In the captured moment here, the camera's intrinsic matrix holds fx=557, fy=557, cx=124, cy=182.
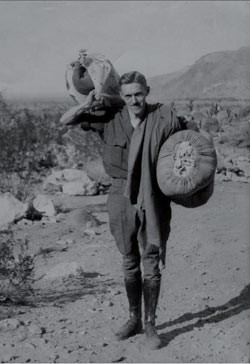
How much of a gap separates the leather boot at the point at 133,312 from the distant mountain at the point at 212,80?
47.8 m

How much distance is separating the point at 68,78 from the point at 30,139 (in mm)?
10026

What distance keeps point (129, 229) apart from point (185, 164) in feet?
1.94

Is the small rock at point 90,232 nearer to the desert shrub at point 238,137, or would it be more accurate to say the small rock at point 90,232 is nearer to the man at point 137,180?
the man at point 137,180

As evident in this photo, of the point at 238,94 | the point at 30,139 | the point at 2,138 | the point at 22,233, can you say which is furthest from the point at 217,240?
the point at 238,94

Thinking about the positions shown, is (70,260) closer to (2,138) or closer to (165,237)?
(165,237)

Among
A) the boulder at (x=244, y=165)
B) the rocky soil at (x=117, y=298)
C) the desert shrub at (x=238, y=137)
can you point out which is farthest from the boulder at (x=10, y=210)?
the desert shrub at (x=238, y=137)

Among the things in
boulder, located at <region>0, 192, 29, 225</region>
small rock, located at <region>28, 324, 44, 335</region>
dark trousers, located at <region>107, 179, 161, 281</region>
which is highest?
dark trousers, located at <region>107, 179, 161, 281</region>

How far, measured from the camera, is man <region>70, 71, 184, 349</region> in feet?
11.5

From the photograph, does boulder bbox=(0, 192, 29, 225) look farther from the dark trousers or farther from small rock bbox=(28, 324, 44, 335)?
the dark trousers

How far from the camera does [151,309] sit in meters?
3.79

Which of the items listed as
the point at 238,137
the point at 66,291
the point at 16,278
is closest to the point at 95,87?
the point at 16,278

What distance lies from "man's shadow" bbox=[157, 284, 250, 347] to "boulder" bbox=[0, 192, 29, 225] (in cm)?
406

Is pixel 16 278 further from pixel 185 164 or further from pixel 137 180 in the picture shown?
pixel 185 164

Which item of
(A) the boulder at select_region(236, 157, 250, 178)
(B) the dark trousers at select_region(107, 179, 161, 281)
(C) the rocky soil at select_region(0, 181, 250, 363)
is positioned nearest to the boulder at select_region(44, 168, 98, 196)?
(C) the rocky soil at select_region(0, 181, 250, 363)
